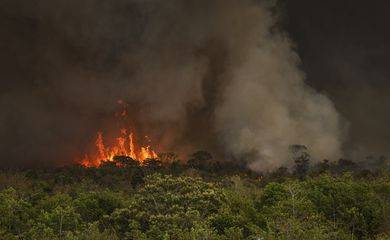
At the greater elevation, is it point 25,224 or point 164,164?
point 164,164

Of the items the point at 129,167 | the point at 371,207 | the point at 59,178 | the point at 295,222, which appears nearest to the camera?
the point at 295,222

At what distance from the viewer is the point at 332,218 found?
55.2m

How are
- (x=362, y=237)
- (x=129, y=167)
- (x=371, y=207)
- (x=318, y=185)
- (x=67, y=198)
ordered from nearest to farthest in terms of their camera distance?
(x=362, y=237) → (x=371, y=207) → (x=318, y=185) → (x=67, y=198) → (x=129, y=167)

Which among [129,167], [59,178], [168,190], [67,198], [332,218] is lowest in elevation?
[332,218]

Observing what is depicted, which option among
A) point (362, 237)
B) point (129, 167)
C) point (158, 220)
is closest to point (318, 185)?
point (362, 237)

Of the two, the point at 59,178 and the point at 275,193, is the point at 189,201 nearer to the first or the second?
the point at 275,193

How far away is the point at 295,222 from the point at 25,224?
29.6 m

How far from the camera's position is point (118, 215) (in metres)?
57.4

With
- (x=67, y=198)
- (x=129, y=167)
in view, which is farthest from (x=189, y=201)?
(x=129, y=167)

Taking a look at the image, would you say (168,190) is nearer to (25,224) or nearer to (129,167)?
(25,224)

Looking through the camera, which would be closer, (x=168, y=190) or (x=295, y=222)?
(x=295, y=222)

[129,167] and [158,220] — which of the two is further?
[129,167]

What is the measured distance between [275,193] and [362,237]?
47.9 ft

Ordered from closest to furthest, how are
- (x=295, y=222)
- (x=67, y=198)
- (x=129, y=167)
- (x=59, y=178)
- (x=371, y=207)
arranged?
(x=295, y=222) < (x=371, y=207) < (x=67, y=198) < (x=59, y=178) < (x=129, y=167)
